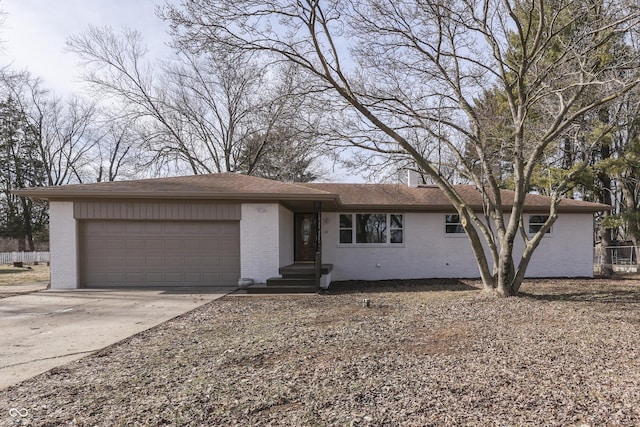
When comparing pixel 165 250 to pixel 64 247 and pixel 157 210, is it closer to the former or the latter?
pixel 157 210

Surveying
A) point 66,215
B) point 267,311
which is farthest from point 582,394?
point 66,215

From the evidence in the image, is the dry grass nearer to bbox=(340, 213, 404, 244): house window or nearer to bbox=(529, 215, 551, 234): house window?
bbox=(340, 213, 404, 244): house window

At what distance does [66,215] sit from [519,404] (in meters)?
12.0

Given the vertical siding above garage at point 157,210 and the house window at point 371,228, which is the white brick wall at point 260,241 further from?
the house window at point 371,228

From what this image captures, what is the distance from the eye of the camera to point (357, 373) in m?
4.36

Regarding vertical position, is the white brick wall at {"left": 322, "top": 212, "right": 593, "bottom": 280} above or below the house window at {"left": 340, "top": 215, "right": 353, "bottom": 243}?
below

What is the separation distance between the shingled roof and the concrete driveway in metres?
2.59

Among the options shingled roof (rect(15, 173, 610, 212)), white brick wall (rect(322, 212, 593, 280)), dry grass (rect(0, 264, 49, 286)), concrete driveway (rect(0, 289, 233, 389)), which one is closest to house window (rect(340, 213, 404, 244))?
white brick wall (rect(322, 212, 593, 280))

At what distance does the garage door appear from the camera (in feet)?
38.9

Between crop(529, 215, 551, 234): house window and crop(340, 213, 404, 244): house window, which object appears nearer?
crop(340, 213, 404, 244): house window

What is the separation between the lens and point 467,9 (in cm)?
911

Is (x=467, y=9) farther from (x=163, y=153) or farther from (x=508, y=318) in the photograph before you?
(x=163, y=153)

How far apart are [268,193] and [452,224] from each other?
6895mm

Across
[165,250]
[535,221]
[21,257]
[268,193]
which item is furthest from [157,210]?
[21,257]
